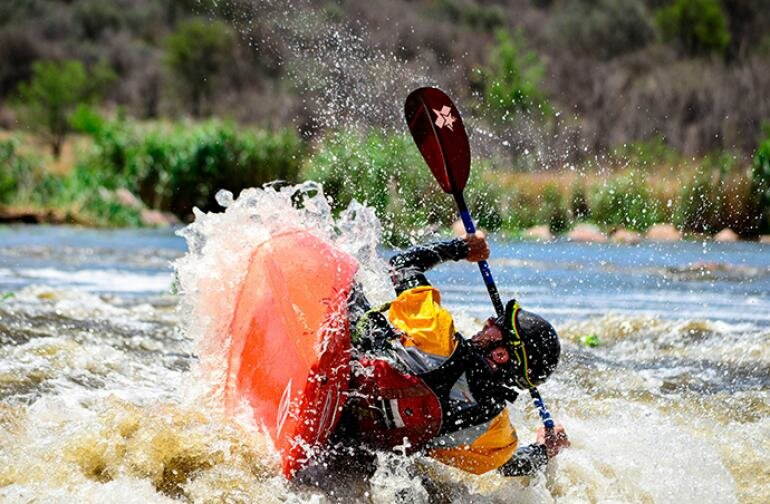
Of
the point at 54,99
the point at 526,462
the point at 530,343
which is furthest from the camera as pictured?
the point at 54,99

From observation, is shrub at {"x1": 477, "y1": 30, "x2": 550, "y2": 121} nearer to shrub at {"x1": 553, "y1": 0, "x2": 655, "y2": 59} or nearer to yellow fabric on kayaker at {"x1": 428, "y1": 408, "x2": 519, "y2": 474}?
shrub at {"x1": 553, "y1": 0, "x2": 655, "y2": 59}

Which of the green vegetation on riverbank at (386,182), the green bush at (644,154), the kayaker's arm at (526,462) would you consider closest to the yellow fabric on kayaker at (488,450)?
the kayaker's arm at (526,462)

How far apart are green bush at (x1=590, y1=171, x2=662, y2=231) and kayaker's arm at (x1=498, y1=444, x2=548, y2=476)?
528 inches

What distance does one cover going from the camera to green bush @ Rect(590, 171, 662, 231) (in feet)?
56.9

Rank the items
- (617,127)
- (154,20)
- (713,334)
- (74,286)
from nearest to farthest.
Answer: (713,334) → (74,286) → (617,127) → (154,20)

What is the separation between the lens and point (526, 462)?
4.20 metres

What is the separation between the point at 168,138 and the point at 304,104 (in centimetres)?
1139

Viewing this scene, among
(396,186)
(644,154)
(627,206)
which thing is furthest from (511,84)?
(396,186)

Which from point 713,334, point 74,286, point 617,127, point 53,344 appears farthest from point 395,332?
point 617,127

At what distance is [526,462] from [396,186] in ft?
28.4

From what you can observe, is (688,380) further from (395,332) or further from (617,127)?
(617,127)

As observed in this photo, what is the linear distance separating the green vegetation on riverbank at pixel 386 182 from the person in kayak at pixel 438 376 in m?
7.52

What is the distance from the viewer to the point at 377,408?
3.94 m

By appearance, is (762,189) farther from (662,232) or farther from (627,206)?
(627,206)
